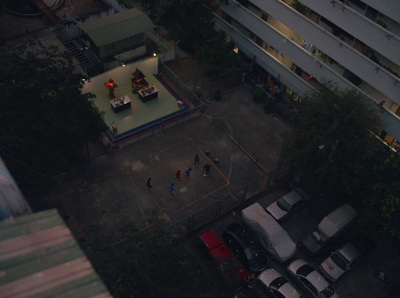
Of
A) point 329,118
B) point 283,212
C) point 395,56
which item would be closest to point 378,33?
point 395,56

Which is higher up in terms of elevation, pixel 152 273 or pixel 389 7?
pixel 389 7

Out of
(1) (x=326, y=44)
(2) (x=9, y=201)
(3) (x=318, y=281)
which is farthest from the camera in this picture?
(1) (x=326, y=44)

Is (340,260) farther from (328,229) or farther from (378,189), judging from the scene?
(378,189)

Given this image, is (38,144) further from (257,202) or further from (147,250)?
(257,202)

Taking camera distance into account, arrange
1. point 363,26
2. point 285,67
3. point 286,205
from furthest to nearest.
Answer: point 285,67, point 286,205, point 363,26

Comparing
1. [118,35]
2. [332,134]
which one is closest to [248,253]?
[332,134]

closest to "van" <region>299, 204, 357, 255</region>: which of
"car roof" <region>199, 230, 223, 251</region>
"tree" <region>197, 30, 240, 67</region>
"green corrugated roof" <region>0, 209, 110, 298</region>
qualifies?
"car roof" <region>199, 230, 223, 251</region>

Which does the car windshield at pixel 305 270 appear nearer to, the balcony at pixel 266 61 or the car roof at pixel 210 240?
the car roof at pixel 210 240
